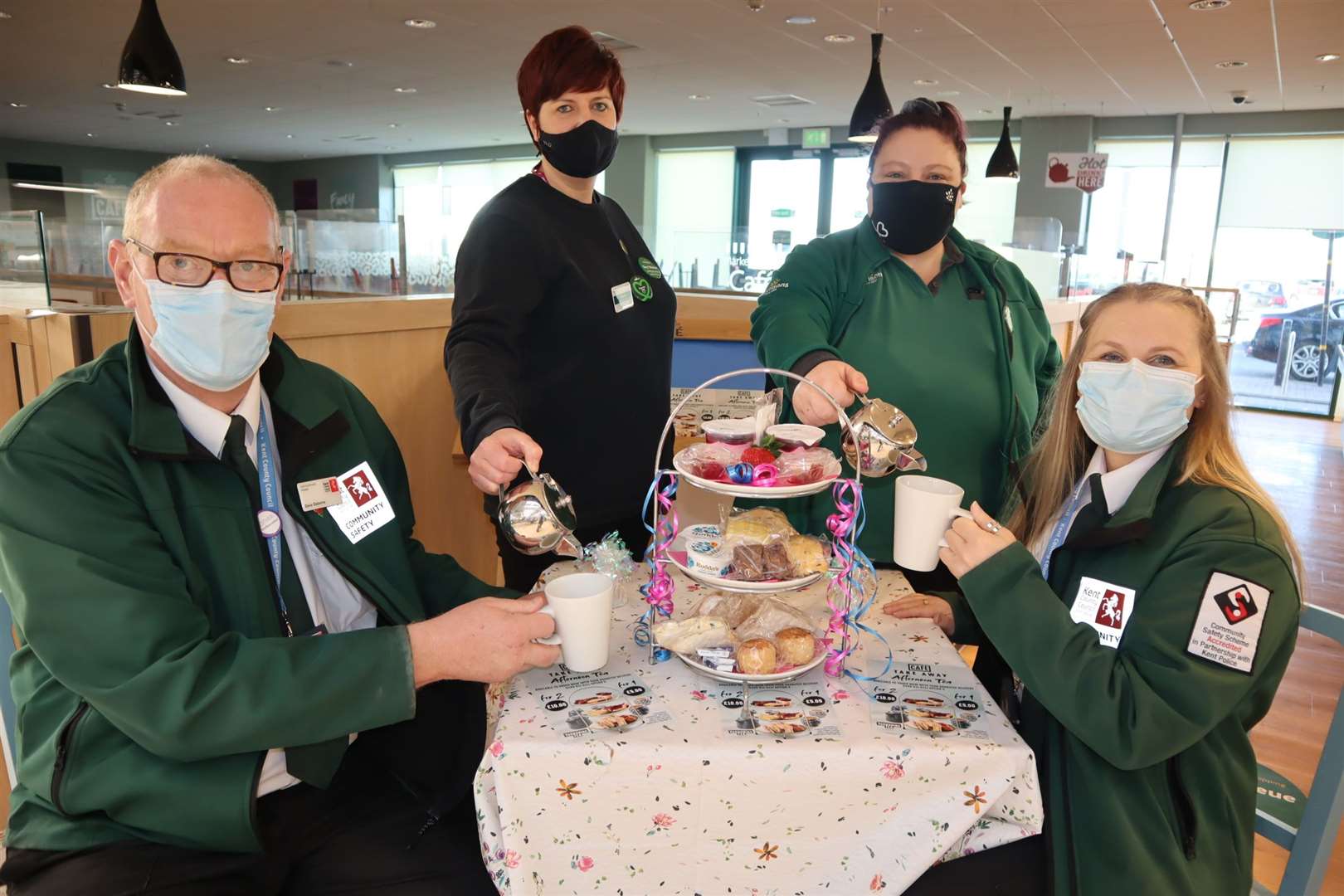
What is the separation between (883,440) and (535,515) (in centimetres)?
54

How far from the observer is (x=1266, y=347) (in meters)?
10.2

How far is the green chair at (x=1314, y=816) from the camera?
129 centimetres

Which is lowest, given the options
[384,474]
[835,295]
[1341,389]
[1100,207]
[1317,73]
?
[1341,389]

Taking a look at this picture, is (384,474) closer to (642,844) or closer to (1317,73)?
(642,844)

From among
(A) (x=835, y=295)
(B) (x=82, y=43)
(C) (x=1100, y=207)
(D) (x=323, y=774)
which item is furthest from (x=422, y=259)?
(C) (x=1100, y=207)

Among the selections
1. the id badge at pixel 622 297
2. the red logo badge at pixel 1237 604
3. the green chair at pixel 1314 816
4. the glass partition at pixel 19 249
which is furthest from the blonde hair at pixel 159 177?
the glass partition at pixel 19 249

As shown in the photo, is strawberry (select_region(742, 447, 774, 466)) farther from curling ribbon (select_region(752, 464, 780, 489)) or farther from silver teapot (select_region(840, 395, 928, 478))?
silver teapot (select_region(840, 395, 928, 478))

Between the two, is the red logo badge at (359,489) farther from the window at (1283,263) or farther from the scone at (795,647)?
the window at (1283,263)

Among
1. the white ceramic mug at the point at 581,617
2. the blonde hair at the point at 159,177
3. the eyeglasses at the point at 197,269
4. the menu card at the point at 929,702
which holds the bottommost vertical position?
the menu card at the point at 929,702

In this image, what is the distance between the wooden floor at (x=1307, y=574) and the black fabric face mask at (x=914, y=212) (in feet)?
2.16

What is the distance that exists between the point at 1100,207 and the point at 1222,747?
11.5 meters

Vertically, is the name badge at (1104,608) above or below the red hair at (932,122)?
below

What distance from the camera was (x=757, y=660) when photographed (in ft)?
3.95

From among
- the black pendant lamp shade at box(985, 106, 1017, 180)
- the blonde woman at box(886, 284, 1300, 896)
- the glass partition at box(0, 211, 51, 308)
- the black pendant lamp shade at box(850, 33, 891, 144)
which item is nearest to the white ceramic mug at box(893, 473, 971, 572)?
the blonde woman at box(886, 284, 1300, 896)
